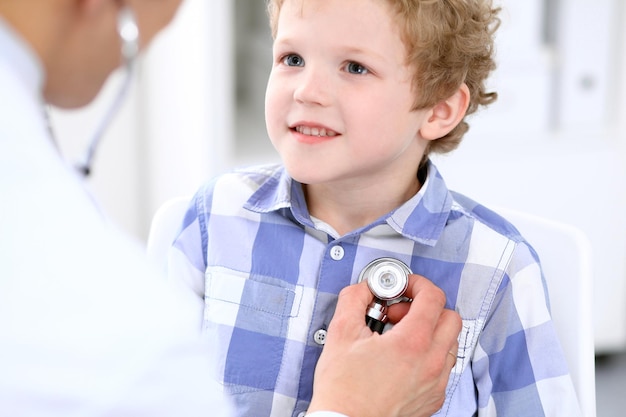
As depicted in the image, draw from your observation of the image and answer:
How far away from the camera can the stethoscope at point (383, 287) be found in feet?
3.45

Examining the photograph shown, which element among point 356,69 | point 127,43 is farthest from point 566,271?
point 127,43

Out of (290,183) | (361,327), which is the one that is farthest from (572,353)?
(290,183)

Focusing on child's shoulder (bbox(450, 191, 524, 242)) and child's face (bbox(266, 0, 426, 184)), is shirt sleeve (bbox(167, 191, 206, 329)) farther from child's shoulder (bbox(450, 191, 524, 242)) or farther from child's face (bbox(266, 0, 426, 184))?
child's shoulder (bbox(450, 191, 524, 242))

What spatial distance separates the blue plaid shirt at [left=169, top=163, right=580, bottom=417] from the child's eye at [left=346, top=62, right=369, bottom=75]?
0.17 meters

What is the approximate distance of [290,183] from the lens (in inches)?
46.5

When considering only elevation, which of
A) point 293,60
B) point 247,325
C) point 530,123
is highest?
point 293,60

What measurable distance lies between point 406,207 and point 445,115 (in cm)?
14

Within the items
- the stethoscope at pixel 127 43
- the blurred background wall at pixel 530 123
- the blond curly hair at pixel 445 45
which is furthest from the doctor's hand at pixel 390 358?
the blurred background wall at pixel 530 123

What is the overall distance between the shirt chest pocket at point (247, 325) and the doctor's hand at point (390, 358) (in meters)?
0.10

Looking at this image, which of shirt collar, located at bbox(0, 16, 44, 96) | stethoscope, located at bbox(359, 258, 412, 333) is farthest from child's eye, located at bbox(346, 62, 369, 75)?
shirt collar, located at bbox(0, 16, 44, 96)

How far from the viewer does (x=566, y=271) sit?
119cm

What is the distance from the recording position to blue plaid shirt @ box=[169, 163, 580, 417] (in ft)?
3.48

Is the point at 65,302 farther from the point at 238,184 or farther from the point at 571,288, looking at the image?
the point at 571,288

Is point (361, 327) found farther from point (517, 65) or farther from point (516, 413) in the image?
point (517, 65)
